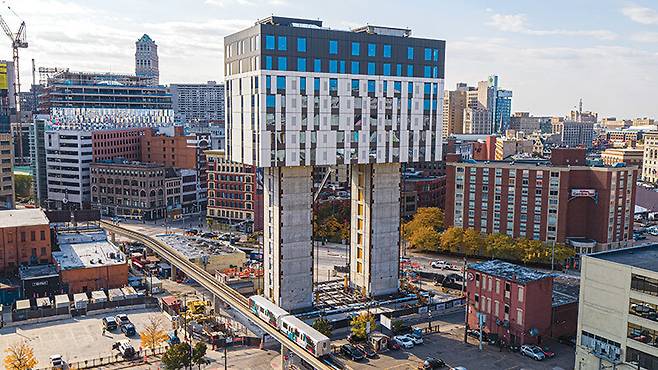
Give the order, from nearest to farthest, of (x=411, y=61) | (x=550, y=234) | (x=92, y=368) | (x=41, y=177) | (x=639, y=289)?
(x=639, y=289), (x=92, y=368), (x=411, y=61), (x=550, y=234), (x=41, y=177)

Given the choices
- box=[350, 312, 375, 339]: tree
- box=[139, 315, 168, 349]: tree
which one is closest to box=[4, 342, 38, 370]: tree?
box=[139, 315, 168, 349]: tree

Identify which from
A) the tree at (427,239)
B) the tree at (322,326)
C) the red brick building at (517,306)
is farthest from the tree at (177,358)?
the tree at (427,239)

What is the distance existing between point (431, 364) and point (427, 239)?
53459 mm

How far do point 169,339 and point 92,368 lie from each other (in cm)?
957

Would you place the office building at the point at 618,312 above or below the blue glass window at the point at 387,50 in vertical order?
below

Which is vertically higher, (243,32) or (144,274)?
(243,32)

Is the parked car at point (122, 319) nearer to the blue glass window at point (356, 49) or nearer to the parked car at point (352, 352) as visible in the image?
the parked car at point (352, 352)

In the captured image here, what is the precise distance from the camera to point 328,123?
73750mm

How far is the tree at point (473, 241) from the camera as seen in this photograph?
367ft

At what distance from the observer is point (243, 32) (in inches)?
2849

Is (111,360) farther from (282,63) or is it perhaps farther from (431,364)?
(282,63)

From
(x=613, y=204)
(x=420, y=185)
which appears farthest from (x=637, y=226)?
(x=420, y=185)

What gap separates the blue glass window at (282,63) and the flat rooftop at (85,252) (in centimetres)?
4419

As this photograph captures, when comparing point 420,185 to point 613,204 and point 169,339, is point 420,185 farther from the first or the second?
point 169,339
